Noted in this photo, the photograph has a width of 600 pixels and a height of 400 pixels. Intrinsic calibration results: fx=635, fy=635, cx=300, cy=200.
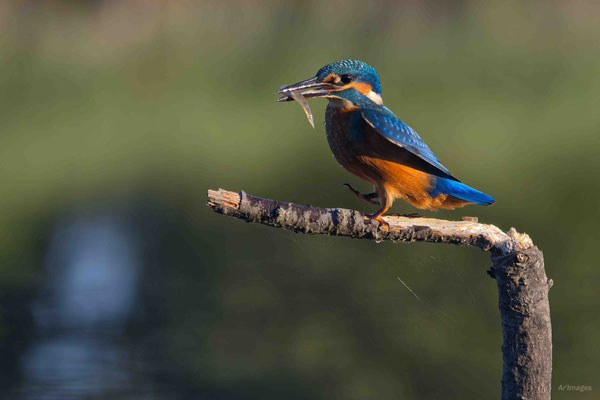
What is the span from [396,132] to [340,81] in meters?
0.16

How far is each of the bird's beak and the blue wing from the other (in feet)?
0.32

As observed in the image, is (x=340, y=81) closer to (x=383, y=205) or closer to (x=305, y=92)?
(x=305, y=92)

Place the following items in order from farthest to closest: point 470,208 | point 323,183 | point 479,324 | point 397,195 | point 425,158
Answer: point 323,183 < point 470,208 < point 479,324 < point 397,195 < point 425,158

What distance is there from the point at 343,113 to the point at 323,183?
177 cm

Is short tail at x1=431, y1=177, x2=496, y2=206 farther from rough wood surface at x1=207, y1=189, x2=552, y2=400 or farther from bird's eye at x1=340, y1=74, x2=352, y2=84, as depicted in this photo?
bird's eye at x1=340, y1=74, x2=352, y2=84

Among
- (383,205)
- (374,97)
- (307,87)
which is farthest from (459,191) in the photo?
(307,87)

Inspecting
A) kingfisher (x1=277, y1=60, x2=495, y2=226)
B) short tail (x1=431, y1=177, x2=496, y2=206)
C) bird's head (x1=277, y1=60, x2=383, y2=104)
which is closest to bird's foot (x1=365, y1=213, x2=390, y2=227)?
kingfisher (x1=277, y1=60, x2=495, y2=226)

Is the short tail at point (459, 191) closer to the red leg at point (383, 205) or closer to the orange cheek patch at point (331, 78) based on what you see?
the red leg at point (383, 205)

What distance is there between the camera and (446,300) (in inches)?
104

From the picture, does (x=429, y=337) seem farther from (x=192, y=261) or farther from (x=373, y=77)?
(x=373, y=77)

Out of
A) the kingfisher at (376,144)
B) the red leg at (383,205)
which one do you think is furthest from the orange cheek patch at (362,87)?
the red leg at (383,205)

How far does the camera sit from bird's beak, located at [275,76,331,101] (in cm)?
121

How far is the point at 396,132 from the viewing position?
128 cm

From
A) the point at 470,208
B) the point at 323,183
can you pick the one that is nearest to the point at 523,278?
the point at 470,208
